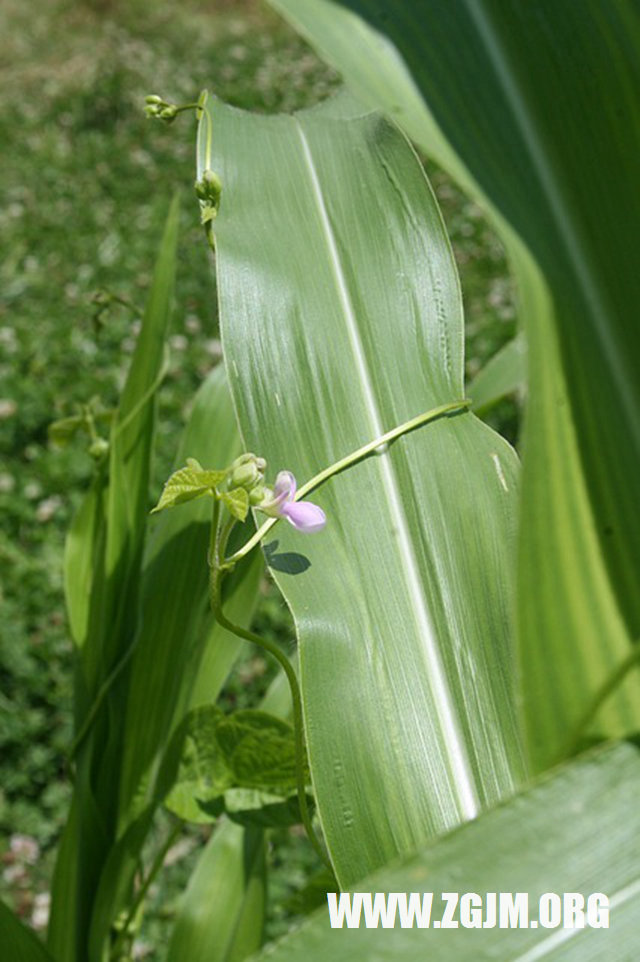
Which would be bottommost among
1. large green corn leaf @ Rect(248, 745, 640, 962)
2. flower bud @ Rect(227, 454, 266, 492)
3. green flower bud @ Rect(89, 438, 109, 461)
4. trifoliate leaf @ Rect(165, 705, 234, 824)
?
trifoliate leaf @ Rect(165, 705, 234, 824)

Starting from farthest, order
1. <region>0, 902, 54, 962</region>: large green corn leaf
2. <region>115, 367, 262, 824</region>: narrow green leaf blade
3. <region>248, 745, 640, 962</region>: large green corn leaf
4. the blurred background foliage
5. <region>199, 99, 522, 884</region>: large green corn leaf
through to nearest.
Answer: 1. the blurred background foliage
2. <region>115, 367, 262, 824</region>: narrow green leaf blade
3. <region>0, 902, 54, 962</region>: large green corn leaf
4. <region>199, 99, 522, 884</region>: large green corn leaf
5. <region>248, 745, 640, 962</region>: large green corn leaf

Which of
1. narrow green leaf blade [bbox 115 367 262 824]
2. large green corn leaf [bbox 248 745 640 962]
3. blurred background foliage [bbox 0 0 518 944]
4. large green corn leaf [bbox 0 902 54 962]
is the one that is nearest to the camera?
large green corn leaf [bbox 248 745 640 962]

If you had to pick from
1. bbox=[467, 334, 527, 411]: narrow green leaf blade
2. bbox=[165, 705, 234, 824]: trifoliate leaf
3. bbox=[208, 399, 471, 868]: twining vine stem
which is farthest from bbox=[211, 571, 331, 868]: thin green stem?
bbox=[467, 334, 527, 411]: narrow green leaf blade

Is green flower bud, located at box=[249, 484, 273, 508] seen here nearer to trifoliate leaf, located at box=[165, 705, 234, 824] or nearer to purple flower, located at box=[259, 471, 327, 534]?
purple flower, located at box=[259, 471, 327, 534]

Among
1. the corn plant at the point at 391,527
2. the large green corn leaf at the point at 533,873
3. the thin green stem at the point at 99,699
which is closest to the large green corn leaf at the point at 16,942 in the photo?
the corn plant at the point at 391,527

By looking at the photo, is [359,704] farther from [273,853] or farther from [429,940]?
[273,853]

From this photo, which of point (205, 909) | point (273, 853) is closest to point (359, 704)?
point (205, 909)

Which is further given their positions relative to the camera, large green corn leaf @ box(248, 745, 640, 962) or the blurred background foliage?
the blurred background foliage

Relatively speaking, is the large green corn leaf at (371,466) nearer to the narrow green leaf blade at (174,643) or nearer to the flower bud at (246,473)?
the flower bud at (246,473)
